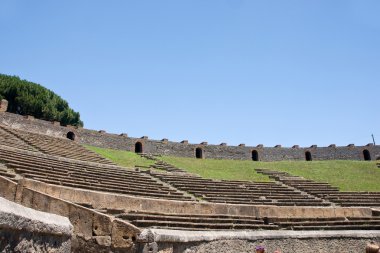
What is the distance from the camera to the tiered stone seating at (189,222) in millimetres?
8539

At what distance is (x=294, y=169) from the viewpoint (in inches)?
1325

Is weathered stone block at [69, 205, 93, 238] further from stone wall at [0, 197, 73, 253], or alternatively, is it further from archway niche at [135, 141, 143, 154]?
archway niche at [135, 141, 143, 154]

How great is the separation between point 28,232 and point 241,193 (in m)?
16.5

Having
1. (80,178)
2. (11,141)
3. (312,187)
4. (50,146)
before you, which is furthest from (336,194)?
(11,141)

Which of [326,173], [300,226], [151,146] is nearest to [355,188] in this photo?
[326,173]

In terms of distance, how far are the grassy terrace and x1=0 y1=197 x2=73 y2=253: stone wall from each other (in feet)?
74.8

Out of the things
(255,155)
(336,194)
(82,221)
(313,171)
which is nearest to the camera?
(82,221)

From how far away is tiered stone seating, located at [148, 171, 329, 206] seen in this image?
16.2 m

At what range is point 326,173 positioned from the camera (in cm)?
3167

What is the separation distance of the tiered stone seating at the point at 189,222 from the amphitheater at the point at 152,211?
33 mm

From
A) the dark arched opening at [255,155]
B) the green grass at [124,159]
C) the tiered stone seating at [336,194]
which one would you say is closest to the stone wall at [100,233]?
the tiered stone seating at [336,194]

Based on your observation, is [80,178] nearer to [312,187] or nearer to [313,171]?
[312,187]

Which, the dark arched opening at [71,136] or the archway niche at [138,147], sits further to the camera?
the archway niche at [138,147]

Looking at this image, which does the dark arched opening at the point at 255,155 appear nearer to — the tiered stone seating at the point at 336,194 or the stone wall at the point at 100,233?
the tiered stone seating at the point at 336,194
